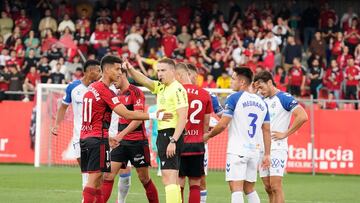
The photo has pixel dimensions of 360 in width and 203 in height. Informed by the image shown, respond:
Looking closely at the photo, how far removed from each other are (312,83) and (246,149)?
18714 millimetres

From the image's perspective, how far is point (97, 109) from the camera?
14.7 m

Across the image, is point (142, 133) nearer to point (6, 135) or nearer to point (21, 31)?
point (6, 135)

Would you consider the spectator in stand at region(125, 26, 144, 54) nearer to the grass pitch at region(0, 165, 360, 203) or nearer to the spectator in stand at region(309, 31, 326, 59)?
the spectator in stand at region(309, 31, 326, 59)

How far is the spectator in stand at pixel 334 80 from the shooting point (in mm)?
32875

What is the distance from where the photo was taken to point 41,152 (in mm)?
29469

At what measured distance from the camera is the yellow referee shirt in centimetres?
1453

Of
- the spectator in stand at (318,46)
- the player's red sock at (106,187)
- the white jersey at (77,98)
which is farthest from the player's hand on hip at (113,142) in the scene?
the spectator in stand at (318,46)

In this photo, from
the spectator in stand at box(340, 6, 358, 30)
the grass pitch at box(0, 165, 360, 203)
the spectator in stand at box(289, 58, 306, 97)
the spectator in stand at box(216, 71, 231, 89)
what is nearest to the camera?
the grass pitch at box(0, 165, 360, 203)

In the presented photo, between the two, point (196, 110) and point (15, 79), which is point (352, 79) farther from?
point (196, 110)

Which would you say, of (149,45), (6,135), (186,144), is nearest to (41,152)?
(6,135)

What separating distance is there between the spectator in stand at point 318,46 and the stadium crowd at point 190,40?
0.11 feet

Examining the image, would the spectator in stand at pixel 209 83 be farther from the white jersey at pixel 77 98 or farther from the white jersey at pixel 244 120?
the white jersey at pixel 244 120

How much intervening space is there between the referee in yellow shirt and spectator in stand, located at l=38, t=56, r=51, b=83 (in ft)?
67.3

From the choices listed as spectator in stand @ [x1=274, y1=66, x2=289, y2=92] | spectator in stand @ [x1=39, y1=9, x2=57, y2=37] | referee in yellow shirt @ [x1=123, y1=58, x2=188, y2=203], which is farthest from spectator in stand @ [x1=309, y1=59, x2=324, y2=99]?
referee in yellow shirt @ [x1=123, y1=58, x2=188, y2=203]
